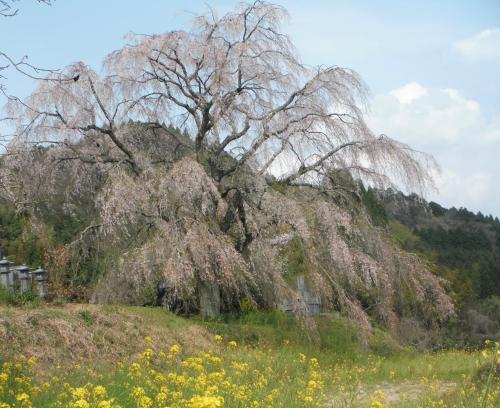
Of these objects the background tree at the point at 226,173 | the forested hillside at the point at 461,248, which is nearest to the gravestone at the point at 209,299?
the background tree at the point at 226,173

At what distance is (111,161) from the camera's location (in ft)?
49.4

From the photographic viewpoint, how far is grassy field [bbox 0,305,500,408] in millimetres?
5473

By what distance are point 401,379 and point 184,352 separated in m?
3.70

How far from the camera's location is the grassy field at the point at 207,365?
→ 18.0ft

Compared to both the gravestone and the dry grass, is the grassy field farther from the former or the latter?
the gravestone

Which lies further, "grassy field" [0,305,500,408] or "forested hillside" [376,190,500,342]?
"forested hillside" [376,190,500,342]

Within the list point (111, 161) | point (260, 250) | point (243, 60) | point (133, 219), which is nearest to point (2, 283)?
point (133, 219)

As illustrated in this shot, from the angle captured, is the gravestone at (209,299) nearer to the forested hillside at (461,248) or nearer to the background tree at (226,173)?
the background tree at (226,173)

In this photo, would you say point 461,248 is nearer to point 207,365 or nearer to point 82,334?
point 82,334

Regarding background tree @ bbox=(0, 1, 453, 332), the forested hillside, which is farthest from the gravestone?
the forested hillside

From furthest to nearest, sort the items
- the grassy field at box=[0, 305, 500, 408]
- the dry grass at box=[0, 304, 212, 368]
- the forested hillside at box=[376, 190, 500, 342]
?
the forested hillside at box=[376, 190, 500, 342], the dry grass at box=[0, 304, 212, 368], the grassy field at box=[0, 305, 500, 408]

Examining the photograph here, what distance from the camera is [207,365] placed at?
803 cm

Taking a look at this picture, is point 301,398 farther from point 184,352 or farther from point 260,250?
point 260,250

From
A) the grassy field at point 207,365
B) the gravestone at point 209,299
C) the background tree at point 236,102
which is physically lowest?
the grassy field at point 207,365
